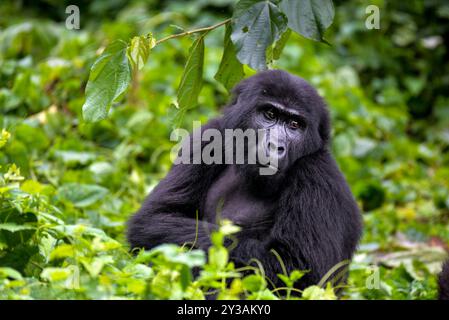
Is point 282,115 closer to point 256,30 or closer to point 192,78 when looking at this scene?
point 192,78

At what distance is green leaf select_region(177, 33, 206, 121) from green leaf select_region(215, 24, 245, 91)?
18 cm

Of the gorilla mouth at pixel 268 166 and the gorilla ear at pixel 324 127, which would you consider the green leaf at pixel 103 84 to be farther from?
the gorilla ear at pixel 324 127

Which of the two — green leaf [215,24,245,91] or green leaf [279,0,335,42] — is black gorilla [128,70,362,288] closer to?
green leaf [215,24,245,91]

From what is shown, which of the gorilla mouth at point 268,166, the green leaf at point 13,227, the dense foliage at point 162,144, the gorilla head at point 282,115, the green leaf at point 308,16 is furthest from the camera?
the gorilla head at point 282,115

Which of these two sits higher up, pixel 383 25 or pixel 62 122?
pixel 383 25

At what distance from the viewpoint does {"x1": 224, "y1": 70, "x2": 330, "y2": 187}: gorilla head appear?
15.0ft

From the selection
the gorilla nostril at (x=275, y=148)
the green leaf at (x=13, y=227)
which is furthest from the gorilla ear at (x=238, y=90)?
the green leaf at (x=13, y=227)

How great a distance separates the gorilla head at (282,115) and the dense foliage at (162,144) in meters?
0.17

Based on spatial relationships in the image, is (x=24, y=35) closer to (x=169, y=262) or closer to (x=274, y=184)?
(x=274, y=184)

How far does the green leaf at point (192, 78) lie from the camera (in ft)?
14.2

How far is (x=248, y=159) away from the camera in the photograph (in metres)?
4.60

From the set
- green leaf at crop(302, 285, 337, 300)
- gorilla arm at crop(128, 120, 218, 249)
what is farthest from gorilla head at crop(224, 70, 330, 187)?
green leaf at crop(302, 285, 337, 300)
